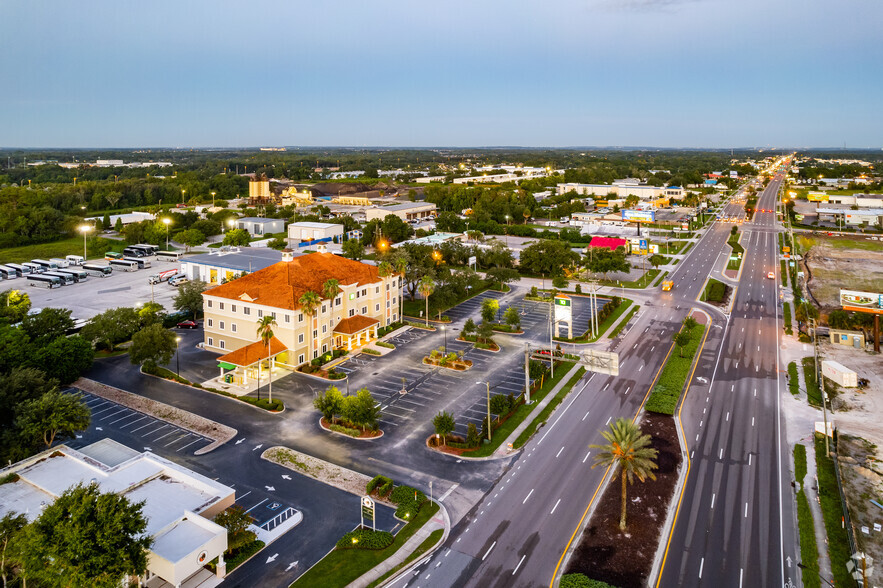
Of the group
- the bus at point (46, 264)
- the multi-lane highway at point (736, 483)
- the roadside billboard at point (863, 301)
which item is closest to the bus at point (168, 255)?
the bus at point (46, 264)

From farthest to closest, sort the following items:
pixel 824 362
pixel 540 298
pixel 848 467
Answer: pixel 540 298
pixel 824 362
pixel 848 467

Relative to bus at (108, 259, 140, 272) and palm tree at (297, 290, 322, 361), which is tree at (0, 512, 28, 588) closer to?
palm tree at (297, 290, 322, 361)

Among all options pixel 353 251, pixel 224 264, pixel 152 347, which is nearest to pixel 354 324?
pixel 152 347

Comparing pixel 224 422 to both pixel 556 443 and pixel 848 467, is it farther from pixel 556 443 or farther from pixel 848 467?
pixel 848 467

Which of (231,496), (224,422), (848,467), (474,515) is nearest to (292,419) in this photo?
(224,422)

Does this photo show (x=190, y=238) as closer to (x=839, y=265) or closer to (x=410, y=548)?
(x=410, y=548)

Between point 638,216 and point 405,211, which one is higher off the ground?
point 405,211

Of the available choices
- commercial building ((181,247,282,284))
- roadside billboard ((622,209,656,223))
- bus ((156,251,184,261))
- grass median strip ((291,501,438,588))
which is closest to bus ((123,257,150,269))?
bus ((156,251,184,261))
